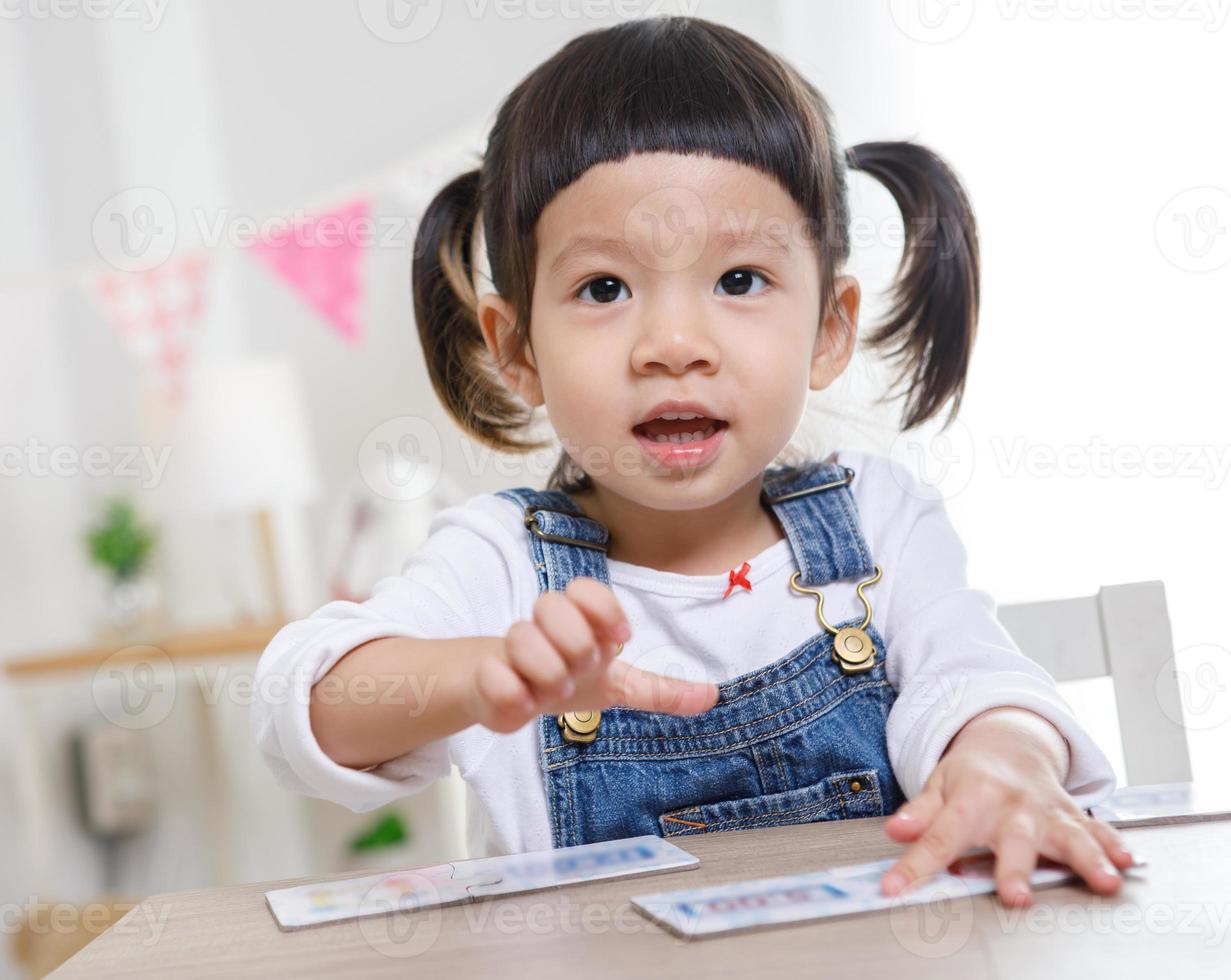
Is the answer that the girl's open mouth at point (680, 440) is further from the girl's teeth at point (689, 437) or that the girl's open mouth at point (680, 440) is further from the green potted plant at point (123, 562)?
the green potted plant at point (123, 562)

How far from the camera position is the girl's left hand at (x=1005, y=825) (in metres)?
0.49

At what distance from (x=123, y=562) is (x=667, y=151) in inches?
75.5

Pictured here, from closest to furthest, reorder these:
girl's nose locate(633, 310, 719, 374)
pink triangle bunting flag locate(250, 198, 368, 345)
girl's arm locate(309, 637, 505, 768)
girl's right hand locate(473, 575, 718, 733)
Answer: girl's right hand locate(473, 575, 718, 733) < girl's arm locate(309, 637, 505, 768) < girl's nose locate(633, 310, 719, 374) < pink triangle bunting flag locate(250, 198, 368, 345)

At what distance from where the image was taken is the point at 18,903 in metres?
2.36

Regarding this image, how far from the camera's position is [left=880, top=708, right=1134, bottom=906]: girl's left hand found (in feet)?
1.61

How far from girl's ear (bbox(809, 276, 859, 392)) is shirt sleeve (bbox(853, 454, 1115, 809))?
0.08 meters

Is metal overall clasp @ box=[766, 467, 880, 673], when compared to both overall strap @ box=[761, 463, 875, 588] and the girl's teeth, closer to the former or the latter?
overall strap @ box=[761, 463, 875, 588]

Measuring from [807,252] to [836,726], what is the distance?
1.07ft

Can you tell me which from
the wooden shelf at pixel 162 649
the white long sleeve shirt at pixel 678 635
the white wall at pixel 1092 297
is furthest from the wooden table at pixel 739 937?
the wooden shelf at pixel 162 649

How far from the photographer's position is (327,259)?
93.6 inches

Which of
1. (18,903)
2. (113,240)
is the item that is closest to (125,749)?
(18,903)

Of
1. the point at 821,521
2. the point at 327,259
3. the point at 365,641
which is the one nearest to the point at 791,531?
the point at 821,521

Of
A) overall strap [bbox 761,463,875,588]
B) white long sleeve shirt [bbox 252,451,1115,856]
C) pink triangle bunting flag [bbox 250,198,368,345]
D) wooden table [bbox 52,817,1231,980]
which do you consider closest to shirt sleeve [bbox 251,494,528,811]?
white long sleeve shirt [bbox 252,451,1115,856]

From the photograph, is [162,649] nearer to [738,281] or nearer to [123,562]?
[123,562]
